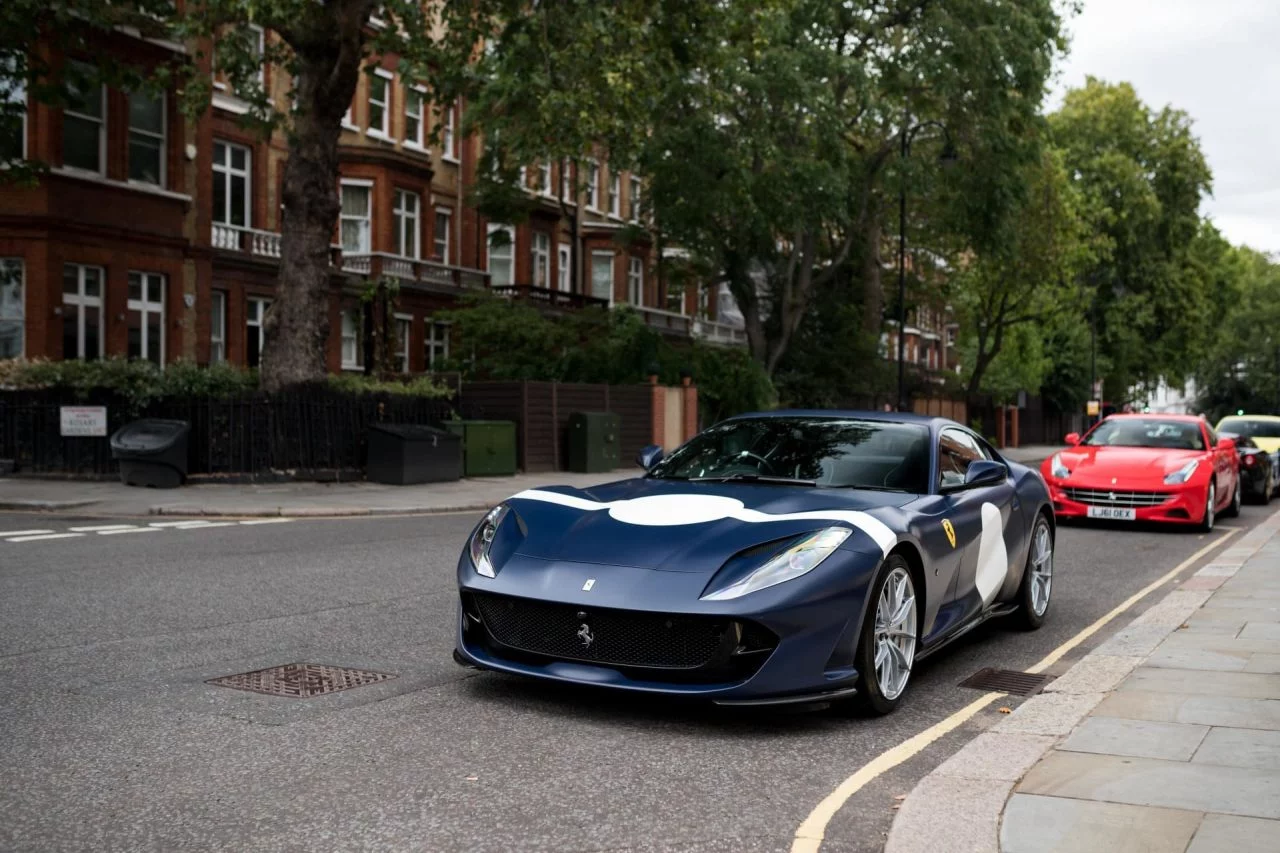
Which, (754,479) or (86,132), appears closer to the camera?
(754,479)

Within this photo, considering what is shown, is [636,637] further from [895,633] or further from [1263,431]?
[1263,431]

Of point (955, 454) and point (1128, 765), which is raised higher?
point (955, 454)

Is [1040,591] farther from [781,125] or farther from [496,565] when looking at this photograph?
[781,125]

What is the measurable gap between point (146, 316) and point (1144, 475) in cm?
2106

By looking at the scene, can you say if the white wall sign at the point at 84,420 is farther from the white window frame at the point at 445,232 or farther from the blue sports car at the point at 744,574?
the white window frame at the point at 445,232

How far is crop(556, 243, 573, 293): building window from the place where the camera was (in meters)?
49.6

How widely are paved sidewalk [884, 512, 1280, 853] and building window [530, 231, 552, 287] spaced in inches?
1643

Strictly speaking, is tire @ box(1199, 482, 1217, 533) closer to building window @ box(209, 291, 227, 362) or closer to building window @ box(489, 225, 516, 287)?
building window @ box(209, 291, 227, 362)

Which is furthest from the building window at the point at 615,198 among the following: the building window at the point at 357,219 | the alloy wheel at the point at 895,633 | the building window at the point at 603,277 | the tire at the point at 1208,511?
the alloy wheel at the point at 895,633

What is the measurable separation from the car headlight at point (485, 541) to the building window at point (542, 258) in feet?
139

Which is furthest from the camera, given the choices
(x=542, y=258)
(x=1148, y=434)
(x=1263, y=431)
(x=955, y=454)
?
(x=542, y=258)

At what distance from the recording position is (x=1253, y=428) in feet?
83.0

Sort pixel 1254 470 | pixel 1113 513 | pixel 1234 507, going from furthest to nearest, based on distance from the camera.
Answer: pixel 1254 470
pixel 1234 507
pixel 1113 513

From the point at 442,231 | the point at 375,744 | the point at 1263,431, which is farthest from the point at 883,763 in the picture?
the point at 442,231
